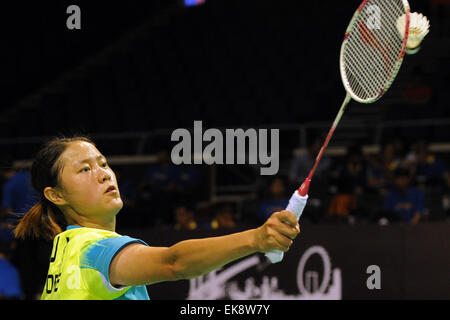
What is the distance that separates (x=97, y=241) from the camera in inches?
92.7

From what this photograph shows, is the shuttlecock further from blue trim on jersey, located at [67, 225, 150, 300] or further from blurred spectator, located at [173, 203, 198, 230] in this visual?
blurred spectator, located at [173, 203, 198, 230]

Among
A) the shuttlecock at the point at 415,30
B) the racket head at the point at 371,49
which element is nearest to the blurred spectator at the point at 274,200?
the racket head at the point at 371,49

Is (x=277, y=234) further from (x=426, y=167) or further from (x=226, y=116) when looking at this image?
(x=226, y=116)

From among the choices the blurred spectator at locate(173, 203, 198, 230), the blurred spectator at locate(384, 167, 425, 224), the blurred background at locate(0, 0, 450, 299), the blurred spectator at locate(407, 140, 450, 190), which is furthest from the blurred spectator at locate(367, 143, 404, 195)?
the blurred spectator at locate(173, 203, 198, 230)

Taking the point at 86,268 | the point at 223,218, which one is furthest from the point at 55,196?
the point at 223,218

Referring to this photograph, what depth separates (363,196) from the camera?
8.28m

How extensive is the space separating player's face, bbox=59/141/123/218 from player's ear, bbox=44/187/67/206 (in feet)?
0.08

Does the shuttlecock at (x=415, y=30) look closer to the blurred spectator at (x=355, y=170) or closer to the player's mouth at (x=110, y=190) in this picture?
the player's mouth at (x=110, y=190)

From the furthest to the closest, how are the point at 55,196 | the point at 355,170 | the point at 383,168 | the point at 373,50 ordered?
the point at 383,168
the point at 355,170
the point at 373,50
the point at 55,196

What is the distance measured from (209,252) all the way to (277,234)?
0.60 ft

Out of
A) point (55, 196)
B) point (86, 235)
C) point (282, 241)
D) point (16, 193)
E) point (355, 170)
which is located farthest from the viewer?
point (355, 170)

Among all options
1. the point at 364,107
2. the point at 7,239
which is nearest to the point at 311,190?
the point at 7,239

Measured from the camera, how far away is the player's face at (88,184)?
8.45 ft

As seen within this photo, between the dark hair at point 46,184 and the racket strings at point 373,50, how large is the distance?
108 centimetres
